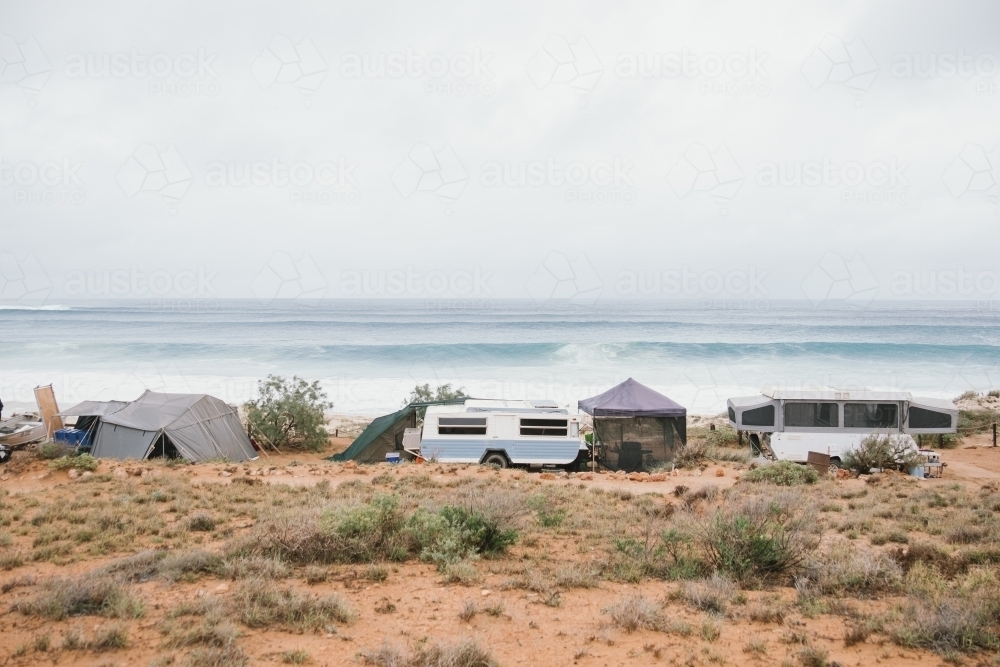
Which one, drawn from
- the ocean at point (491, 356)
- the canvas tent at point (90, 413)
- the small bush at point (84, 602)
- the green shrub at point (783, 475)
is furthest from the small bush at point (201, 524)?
the ocean at point (491, 356)

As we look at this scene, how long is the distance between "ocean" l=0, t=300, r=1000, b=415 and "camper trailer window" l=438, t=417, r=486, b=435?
1462cm

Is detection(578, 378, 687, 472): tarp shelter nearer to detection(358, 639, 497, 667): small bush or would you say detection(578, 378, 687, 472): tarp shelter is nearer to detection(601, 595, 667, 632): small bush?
detection(601, 595, 667, 632): small bush

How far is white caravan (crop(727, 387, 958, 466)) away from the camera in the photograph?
1488 cm

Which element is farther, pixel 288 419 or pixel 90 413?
pixel 288 419

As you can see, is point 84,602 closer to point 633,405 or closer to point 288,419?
point 633,405

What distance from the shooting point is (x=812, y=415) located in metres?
15.0

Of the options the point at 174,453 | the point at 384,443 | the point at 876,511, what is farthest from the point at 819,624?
the point at 174,453

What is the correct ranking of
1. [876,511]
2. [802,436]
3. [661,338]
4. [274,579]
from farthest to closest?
[661,338], [802,436], [876,511], [274,579]

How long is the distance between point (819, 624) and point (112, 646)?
18.4ft

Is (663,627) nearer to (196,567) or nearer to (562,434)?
(196,567)

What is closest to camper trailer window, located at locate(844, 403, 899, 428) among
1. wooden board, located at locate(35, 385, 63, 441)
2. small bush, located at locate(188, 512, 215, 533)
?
small bush, located at locate(188, 512, 215, 533)

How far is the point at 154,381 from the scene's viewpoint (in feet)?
118

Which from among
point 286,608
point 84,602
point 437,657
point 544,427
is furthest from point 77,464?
point 437,657

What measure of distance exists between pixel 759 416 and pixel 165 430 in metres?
14.9
